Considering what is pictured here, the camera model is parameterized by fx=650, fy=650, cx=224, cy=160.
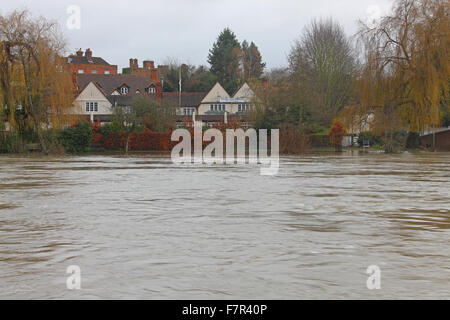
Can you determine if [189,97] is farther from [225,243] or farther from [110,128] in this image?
[225,243]

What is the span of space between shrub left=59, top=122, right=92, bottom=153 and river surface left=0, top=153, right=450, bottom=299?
106 feet

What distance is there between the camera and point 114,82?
9225 centimetres

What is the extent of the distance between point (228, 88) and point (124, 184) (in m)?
86.9

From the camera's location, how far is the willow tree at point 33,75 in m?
→ 42.4

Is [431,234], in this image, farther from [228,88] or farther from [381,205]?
[228,88]

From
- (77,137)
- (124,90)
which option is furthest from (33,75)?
(124,90)

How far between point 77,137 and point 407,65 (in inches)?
985

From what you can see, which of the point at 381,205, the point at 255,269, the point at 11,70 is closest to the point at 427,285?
the point at 255,269

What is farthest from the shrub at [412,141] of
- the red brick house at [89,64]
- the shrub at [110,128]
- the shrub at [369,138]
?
the red brick house at [89,64]

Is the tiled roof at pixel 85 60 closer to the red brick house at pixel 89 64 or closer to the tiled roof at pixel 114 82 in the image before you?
the red brick house at pixel 89 64

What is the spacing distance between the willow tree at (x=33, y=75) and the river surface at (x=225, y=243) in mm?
27111

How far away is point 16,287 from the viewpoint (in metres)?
6.72

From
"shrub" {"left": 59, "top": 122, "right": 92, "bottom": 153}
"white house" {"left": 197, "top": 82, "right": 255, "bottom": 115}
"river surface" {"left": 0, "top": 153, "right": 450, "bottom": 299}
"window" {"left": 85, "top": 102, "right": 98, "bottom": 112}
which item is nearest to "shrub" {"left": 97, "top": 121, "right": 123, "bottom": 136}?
"shrub" {"left": 59, "top": 122, "right": 92, "bottom": 153}

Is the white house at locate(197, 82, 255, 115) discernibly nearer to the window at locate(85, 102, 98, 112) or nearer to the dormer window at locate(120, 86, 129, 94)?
the dormer window at locate(120, 86, 129, 94)
